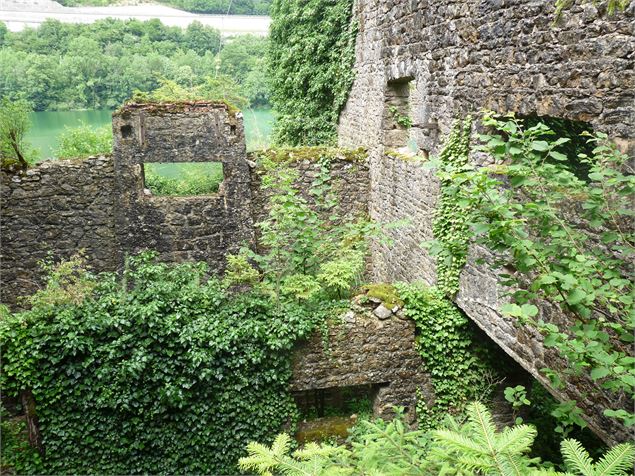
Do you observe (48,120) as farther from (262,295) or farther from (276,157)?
(262,295)

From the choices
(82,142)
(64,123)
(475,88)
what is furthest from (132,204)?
(64,123)

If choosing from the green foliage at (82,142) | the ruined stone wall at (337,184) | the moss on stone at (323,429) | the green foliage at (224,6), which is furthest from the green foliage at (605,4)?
the green foliage at (224,6)

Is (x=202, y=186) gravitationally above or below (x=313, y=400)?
above

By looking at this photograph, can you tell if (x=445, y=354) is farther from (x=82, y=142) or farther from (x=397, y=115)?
(x=82, y=142)

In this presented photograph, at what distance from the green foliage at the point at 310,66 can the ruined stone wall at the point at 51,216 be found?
186 inches

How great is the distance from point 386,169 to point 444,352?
123 inches

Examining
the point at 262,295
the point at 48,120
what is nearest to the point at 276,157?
the point at 262,295

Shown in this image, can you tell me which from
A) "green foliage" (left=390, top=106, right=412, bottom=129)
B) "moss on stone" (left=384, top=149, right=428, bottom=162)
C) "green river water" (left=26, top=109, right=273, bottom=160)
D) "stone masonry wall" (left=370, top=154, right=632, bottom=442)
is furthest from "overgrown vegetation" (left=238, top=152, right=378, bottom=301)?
"green river water" (left=26, top=109, right=273, bottom=160)

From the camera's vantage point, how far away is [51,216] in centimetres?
799

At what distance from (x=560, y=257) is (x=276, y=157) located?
587cm

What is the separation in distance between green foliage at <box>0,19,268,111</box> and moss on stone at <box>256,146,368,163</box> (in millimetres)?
7365

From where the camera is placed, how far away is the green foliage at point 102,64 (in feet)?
53.3

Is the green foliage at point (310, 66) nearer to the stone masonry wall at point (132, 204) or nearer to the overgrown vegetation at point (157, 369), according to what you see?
the stone masonry wall at point (132, 204)

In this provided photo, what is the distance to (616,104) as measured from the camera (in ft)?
11.8
